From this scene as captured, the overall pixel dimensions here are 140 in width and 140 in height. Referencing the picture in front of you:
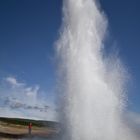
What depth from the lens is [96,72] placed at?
2053 centimetres

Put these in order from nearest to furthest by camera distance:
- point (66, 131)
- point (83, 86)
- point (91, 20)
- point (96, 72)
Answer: point (66, 131), point (83, 86), point (96, 72), point (91, 20)

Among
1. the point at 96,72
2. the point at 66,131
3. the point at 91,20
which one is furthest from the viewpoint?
the point at 91,20

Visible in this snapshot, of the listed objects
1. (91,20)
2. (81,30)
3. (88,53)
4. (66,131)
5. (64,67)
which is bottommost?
(66,131)

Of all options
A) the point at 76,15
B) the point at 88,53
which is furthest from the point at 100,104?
the point at 76,15

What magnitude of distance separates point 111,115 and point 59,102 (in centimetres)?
366

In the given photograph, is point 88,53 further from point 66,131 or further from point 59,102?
point 66,131

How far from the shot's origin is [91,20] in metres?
22.7

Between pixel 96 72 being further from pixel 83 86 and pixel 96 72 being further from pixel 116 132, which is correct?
pixel 116 132

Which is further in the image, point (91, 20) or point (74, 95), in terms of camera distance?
point (91, 20)

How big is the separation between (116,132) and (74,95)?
12.8 ft

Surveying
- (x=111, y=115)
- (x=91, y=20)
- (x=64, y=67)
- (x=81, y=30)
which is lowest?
(x=111, y=115)

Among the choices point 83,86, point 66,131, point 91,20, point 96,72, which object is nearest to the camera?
point 66,131

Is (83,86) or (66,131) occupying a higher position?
(83,86)

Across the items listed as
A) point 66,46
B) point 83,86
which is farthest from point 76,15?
point 83,86
